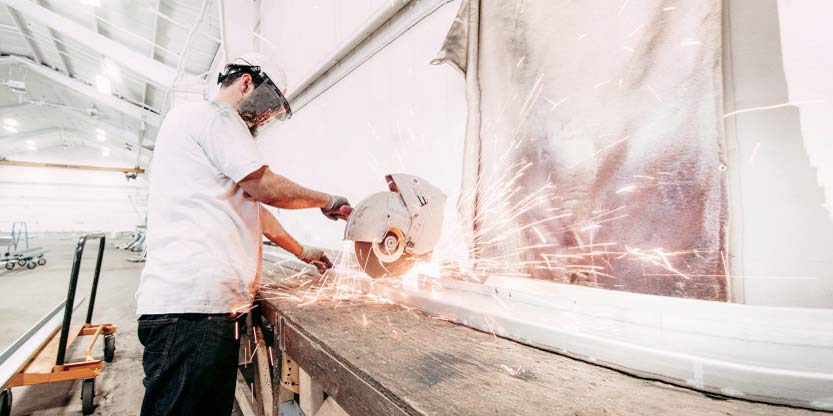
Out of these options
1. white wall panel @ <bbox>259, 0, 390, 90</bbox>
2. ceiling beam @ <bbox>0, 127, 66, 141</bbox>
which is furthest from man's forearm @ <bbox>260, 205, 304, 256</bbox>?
ceiling beam @ <bbox>0, 127, 66, 141</bbox>

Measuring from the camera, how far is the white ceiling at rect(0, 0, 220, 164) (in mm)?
5641

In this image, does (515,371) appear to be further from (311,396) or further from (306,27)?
(306,27)

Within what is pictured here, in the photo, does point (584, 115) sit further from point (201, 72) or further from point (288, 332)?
point (201, 72)

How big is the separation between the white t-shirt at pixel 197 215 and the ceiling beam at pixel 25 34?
9.55m

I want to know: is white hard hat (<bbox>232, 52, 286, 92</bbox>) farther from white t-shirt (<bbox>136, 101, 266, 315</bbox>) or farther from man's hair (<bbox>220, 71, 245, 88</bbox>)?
white t-shirt (<bbox>136, 101, 266, 315</bbox>)

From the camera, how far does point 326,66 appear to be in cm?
304

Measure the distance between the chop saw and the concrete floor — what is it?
2158 millimetres

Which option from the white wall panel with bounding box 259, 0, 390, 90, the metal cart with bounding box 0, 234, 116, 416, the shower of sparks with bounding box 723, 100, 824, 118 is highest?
the white wall panel with bounding box 259, 0, 390, 90

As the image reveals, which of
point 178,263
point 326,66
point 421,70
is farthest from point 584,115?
point 326,66

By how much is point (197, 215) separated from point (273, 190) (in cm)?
27

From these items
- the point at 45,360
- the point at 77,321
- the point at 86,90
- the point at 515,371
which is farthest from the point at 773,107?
the point at 86,90

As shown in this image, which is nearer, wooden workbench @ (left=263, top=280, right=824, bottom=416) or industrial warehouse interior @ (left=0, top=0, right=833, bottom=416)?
wooden workbench @ (left=263, top=280, right=824, bottom=416)

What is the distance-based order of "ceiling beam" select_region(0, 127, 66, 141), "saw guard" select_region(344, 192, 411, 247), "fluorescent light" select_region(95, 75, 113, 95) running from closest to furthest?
"saw guard" select_region(344, 192, 411, 247), "fluorescent light" select_region(95, 75, 113, 95), "ceiling beam" select_region(0, 127, 66, 141)

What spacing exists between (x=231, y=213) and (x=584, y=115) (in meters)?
1.34
